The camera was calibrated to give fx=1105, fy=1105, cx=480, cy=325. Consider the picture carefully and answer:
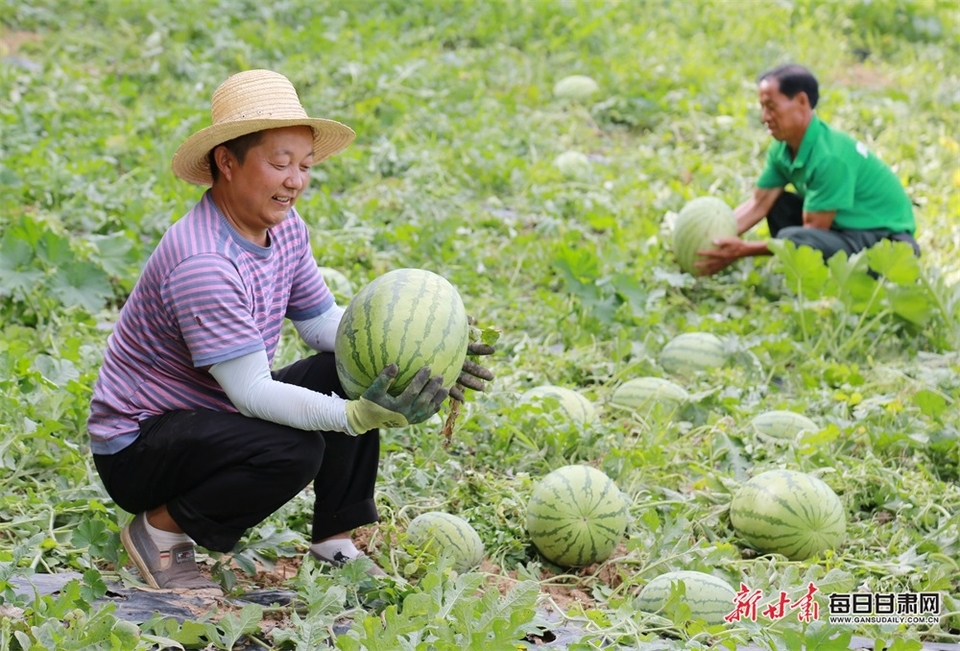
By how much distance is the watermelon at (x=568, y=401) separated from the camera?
4285 millimetres

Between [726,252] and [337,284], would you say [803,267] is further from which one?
[337,284]

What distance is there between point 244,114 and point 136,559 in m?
1.27

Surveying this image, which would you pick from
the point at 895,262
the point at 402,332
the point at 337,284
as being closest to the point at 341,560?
the point at 402,332

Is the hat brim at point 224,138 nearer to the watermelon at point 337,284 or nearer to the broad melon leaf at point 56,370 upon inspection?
the broad melon leaf at point 56,370

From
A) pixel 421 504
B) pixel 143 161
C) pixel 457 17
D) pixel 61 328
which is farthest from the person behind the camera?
pixel 457 17

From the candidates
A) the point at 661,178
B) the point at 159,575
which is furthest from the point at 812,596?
the point at 661,178

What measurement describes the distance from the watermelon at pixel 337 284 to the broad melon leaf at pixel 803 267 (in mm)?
2127

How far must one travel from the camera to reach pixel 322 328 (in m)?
3.49

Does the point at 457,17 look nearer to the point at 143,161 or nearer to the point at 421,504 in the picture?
the point at 143,161

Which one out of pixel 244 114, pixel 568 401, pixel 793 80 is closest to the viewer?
pixel 244 114

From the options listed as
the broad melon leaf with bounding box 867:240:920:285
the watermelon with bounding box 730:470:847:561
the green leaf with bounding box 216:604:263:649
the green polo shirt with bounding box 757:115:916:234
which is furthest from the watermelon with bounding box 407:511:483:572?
the green polo shirt with bounding box 757:115:916:234

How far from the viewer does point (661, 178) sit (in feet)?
25.9

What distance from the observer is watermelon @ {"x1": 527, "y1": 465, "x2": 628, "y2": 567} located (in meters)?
3.52

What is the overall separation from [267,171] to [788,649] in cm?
182
